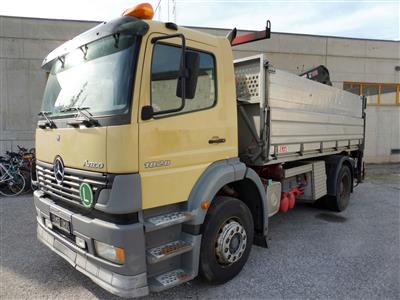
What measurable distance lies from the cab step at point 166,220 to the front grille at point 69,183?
47cm

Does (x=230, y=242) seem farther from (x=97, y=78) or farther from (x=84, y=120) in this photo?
(x=97, y=78)

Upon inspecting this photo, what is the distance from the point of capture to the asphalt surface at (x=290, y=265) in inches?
128

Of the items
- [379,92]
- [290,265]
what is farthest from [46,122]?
[379,92]

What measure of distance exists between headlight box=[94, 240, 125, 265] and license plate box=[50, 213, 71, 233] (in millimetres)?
442

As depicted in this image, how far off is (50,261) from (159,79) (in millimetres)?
2752

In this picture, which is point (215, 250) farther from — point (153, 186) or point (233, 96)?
point (233, 96)

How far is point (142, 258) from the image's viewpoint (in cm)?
263

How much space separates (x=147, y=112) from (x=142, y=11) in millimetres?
896

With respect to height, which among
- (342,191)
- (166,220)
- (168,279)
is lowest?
(168,279)

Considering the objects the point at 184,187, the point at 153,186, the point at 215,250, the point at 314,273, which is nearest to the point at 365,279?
the point at 314,273

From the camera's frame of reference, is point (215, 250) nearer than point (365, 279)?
Yes

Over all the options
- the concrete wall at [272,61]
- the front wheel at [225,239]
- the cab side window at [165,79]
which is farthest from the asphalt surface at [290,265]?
the concrete wall at [272,61]

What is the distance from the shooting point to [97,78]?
2.81m

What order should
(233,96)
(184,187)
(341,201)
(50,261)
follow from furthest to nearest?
(341,201) → (50,261) → (233,96) → (184,187)
